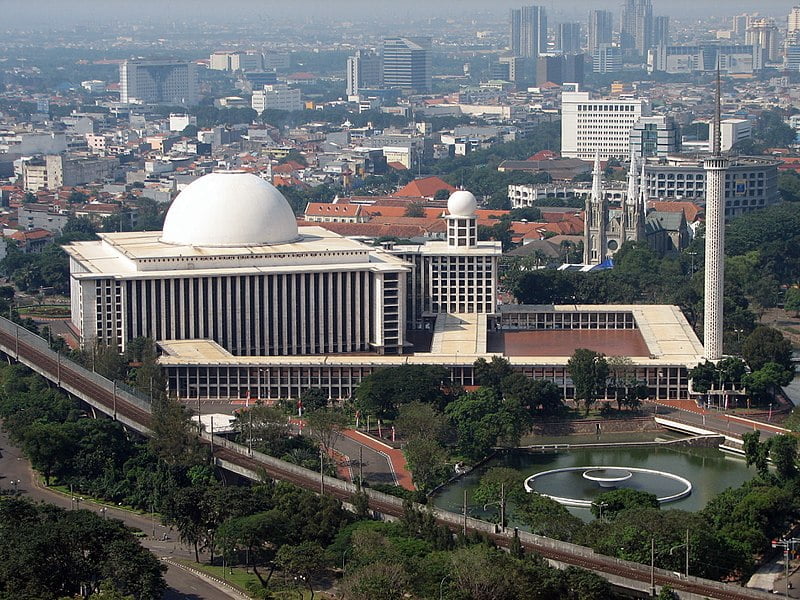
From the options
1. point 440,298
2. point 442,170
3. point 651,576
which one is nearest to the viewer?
point 651,576

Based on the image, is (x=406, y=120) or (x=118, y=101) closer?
(x=406, y=120)

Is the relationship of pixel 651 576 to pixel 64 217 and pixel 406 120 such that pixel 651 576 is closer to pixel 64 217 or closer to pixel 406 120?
pixel 64 217

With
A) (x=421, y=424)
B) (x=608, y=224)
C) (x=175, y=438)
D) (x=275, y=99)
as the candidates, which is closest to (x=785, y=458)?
(x=421, y=424)

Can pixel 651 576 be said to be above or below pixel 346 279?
below

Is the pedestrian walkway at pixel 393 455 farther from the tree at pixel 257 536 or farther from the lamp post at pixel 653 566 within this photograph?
the lamp post at pixel 653 566

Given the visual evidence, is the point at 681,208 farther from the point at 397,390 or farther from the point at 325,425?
the point at 325,425

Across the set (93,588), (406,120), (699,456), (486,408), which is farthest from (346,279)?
(406,120)
